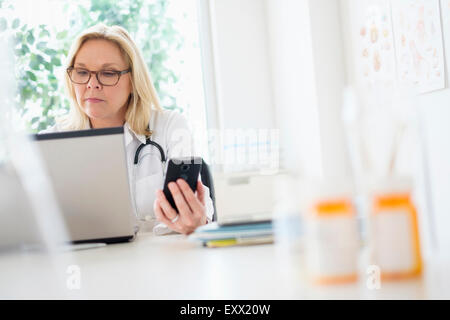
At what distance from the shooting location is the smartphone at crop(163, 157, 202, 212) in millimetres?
1396

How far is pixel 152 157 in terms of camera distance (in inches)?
82.2

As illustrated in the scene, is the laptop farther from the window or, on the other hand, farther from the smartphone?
the window

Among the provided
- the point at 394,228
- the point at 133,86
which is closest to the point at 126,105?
the point at 133,86

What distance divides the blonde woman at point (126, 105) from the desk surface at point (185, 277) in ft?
2.91

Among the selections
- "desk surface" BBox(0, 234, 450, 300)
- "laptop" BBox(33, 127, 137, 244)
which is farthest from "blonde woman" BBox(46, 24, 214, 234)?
"desk surface" BBox(0, 234, 450, 300)

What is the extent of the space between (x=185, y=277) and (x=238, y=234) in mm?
304

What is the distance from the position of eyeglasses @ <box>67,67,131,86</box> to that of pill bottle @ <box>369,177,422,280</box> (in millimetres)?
1695

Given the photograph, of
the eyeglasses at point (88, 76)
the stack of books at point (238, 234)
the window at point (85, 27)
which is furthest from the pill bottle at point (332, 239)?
the window at point (85, 27)

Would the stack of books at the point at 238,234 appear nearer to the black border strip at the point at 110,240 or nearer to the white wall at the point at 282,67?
the black border strip at the point at 110,240

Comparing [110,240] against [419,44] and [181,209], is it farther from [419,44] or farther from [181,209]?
[419,44]

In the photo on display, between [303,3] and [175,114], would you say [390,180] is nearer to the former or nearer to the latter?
[175,114]
